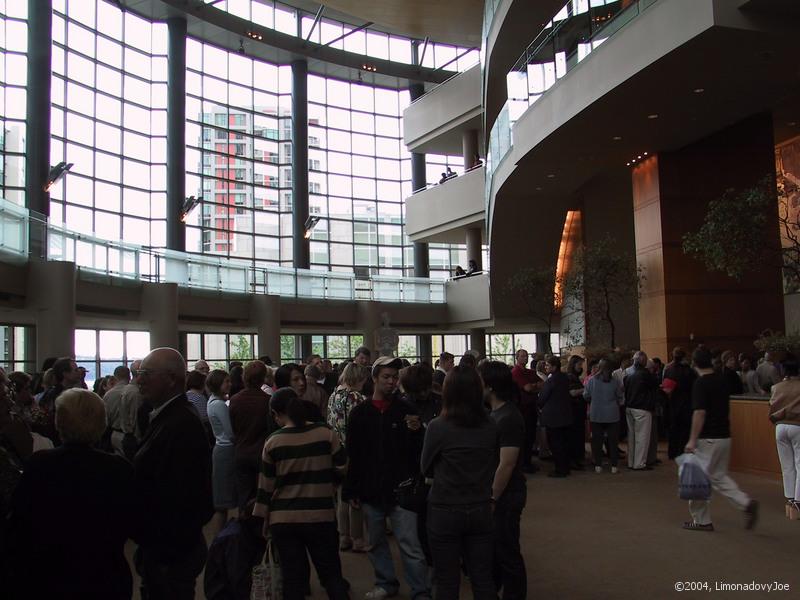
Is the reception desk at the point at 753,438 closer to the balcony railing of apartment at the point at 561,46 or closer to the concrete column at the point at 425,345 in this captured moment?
the balcony railing of apartment at the point at 561,46

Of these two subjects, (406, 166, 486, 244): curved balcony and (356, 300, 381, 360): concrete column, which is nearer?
(356, 300, 381, 360): concrete column

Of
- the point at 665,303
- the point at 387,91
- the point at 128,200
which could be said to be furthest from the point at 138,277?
the point at 387,91

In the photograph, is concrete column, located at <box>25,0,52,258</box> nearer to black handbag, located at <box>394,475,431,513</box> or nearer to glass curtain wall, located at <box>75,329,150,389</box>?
glass curtain wall, located at <box>75,329,150,389</box>

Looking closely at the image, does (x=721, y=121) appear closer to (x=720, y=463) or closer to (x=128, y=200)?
(x=720, y=463)

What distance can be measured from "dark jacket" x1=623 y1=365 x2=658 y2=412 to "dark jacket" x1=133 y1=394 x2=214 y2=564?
9.17 meters

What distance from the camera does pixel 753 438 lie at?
11328 millimetres

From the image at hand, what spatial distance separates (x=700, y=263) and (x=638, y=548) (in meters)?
13.0

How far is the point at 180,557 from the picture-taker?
3832mm

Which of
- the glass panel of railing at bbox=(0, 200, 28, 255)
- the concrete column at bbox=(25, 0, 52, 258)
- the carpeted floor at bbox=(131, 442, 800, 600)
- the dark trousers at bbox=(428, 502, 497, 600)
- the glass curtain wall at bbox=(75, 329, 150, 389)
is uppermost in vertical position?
the concrete column at bbox=(25, 0, 52, 258)

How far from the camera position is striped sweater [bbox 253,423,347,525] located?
486 centimetres

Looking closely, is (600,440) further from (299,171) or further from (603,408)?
(299,171)

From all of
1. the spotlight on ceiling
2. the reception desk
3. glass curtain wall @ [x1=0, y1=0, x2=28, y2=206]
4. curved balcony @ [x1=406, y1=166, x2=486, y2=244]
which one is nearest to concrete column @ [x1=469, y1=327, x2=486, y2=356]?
curved balcony @ [x1=406, y1=166, x2=486, y2=244]

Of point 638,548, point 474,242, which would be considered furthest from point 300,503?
point 474,242

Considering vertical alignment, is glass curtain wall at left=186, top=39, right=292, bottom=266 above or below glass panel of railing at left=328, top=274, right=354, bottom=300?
above
